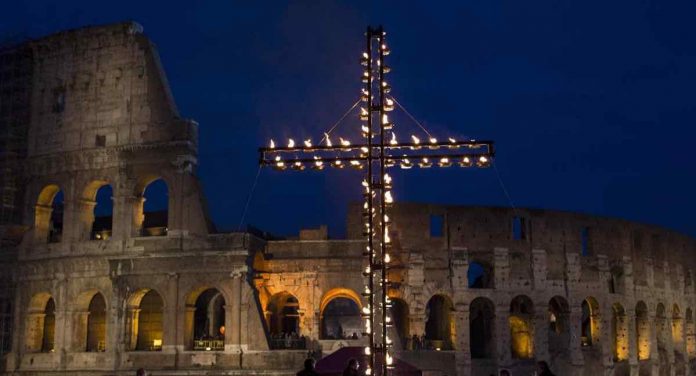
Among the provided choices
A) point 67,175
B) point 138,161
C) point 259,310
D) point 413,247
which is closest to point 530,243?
point 413,247

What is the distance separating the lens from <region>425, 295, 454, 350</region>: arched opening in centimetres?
→ 3259

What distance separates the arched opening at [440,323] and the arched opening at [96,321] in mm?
12092

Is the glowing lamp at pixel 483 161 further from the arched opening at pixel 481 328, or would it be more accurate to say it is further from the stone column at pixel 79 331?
the stone column at pixel 79 331

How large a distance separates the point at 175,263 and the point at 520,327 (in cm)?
1534

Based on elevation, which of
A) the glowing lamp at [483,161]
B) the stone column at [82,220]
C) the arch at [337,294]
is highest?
the stone column at [82,220]

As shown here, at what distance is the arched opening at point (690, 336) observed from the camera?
4288 cm

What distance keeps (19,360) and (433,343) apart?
1485cm

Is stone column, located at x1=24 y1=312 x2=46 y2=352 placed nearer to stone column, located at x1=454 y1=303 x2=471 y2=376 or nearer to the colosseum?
the colosseum

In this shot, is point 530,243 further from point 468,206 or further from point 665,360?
point 665,360

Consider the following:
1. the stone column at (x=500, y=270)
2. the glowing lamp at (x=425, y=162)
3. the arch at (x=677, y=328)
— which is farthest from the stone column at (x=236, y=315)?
the arch at (x=677, y=328)

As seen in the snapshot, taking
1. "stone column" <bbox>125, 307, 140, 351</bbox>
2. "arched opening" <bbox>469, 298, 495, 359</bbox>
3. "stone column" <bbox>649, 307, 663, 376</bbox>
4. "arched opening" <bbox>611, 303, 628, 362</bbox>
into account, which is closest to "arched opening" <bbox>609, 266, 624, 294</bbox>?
"arched opening" <bbox>611, 303, 628, 362</bbox>

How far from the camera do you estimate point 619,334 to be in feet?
120

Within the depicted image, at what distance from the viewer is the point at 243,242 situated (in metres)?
27.8

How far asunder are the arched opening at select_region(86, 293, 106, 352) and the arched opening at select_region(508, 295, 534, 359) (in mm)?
15581
